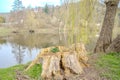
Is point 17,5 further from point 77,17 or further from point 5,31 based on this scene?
point 77,17

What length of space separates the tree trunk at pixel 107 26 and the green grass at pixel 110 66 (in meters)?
0.87

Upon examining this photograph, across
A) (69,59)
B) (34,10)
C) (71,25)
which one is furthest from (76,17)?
(34,10)

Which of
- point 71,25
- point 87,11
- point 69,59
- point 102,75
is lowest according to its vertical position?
point 102,75

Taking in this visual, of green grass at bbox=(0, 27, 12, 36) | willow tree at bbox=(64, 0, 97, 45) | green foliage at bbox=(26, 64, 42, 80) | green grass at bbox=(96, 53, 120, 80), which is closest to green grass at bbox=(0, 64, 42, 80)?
green foliage at bbox=(26, 64, 42, 80)

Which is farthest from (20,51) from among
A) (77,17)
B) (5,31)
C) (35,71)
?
(5,31)

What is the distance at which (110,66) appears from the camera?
4.85 meters

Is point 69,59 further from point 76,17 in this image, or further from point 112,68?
point 76,17

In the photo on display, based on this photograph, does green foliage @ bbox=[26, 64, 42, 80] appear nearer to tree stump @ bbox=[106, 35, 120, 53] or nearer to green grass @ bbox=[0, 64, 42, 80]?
green grass @ bbox=[0, 64, 42, 80]

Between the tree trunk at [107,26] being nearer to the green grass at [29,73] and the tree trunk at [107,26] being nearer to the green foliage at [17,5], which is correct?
the green grass at [29,73]

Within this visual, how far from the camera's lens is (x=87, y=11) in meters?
6.55

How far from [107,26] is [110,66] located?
2.01 meters

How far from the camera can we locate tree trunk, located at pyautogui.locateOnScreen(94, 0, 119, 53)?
648 cm

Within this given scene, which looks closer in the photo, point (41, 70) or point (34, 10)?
point (41, 70)

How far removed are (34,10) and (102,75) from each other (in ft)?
107
